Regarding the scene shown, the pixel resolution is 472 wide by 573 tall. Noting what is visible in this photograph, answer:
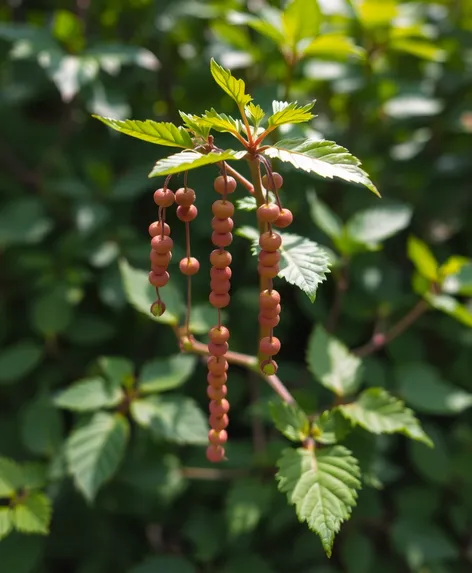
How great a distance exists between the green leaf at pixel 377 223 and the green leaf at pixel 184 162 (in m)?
0.60

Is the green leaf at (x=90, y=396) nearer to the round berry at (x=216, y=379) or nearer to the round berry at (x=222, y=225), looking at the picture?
the round berry at (x=216, y=379)

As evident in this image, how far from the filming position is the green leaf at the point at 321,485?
0.75m

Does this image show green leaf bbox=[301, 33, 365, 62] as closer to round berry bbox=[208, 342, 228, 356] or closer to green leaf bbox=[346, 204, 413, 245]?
Result: green leaf bbox=[346, 204, 413, 245]

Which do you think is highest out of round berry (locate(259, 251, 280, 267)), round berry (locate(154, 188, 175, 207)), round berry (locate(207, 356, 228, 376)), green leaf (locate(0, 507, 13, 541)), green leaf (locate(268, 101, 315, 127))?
green leaf (locate(268, 101, 315, 127))

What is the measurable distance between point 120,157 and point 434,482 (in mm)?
1130

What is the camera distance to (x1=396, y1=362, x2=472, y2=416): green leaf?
1.22 m

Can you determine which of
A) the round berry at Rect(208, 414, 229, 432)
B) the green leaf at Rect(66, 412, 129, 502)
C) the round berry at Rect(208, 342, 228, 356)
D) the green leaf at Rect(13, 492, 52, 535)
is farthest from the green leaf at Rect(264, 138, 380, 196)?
the green leaf at Rect(13, 492, 52, 535)

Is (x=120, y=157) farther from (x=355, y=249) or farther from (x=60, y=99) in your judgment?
(x=355, y=249)

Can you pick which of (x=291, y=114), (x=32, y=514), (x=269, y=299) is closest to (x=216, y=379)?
(x=269, y=299)

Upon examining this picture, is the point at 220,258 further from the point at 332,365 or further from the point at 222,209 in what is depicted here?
the point at 332,365

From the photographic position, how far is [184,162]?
2.07ft

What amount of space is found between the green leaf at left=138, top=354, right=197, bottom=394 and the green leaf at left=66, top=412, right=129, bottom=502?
8 cm

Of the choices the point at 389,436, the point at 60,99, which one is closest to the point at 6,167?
the point at 60,99

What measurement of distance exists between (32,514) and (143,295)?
41 centimetres
